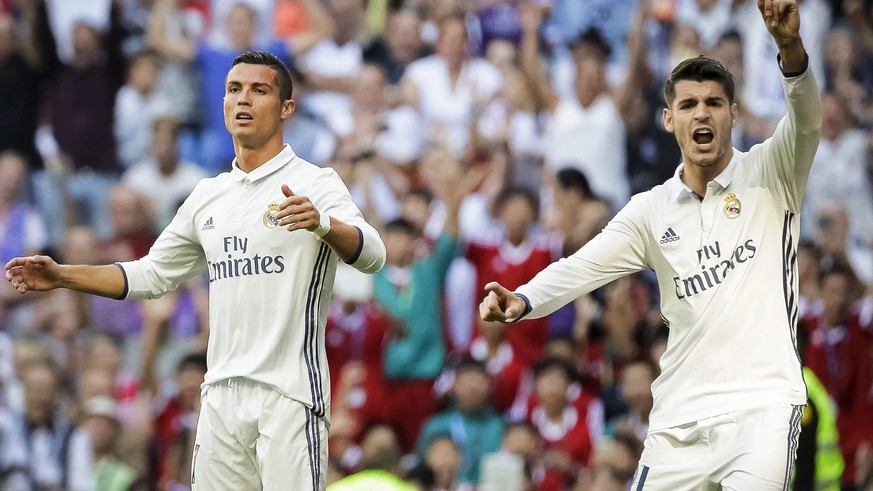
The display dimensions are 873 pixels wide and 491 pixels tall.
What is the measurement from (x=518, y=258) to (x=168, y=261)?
4751 mm

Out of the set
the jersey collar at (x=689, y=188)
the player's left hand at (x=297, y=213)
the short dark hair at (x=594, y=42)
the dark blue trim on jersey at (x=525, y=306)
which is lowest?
the dark blue trim on jersey at (x=525, y=306)

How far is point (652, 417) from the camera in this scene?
20.8 feet

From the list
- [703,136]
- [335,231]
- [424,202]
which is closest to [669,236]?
[703,136]

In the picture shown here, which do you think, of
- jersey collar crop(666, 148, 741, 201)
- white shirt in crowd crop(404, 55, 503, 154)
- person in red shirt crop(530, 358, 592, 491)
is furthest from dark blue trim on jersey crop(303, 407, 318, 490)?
white shirt in crowd crop(404, 55, 503, 154)

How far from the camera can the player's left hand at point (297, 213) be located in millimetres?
5684

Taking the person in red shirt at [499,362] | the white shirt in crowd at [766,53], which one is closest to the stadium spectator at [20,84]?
the person in red shirt at [499,362]

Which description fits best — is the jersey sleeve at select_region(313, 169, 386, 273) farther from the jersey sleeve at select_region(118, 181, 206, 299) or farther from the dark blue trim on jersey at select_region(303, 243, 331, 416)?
the jersey sleeve at select_region(118, 181, 206, 299)

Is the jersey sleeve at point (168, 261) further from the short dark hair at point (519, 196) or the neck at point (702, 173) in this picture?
the short dark hair at point (519, 196)

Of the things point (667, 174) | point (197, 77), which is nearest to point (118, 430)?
point (197, 77)

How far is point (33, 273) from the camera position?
21.0ft

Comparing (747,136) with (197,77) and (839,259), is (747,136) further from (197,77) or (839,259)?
(197,77)

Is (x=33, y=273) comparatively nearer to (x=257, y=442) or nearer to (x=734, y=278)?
(x=257, y=442)

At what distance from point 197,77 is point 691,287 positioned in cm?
784

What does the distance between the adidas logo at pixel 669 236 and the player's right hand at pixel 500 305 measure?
702mm
